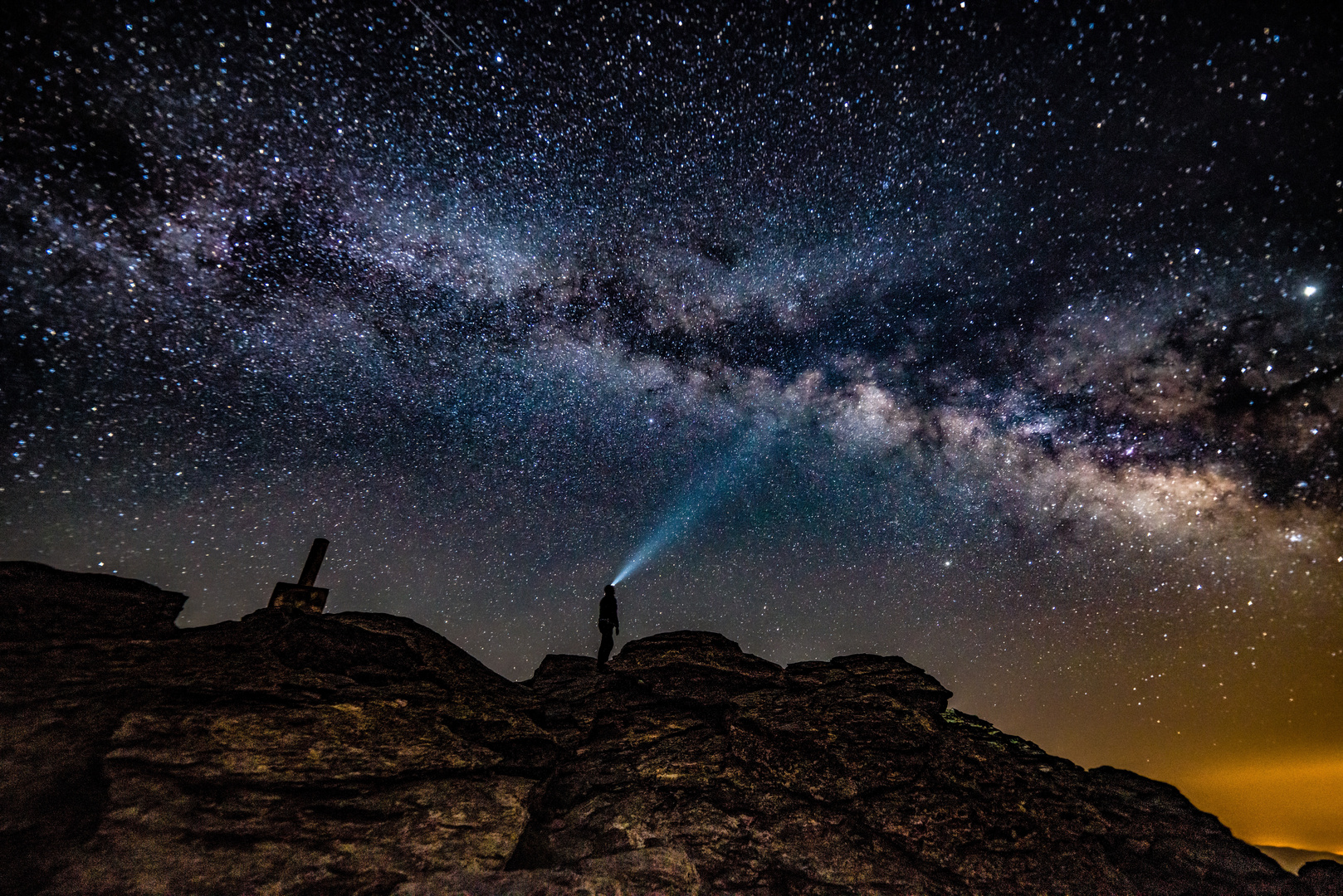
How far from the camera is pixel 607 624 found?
17.1 m

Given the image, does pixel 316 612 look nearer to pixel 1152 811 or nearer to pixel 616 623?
pixel 616 623

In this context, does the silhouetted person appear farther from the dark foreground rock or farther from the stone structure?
the stone structure

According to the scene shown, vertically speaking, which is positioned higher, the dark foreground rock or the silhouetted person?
the silhouetted person

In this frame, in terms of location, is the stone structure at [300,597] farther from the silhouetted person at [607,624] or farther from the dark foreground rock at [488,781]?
the silhouetted person at [607,624]

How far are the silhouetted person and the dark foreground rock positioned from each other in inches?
32.2

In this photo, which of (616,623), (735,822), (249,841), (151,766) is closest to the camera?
(249,841)

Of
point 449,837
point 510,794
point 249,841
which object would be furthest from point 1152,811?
point 249,841

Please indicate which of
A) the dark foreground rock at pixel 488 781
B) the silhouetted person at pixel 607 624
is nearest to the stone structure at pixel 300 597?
the dark foreground rock at pixel 488 781

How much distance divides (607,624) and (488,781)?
6.87m

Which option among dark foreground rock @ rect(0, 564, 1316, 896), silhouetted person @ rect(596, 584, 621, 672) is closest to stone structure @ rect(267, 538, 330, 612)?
dark foreground rock @ rect(0, 564, 1316, 896)

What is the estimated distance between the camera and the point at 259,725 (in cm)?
980

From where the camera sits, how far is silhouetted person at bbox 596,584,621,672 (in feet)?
55.5

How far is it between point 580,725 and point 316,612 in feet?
26.9

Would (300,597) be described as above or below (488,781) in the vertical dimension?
above
